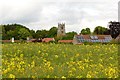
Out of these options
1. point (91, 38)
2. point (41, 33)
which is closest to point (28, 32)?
point (41, 33)

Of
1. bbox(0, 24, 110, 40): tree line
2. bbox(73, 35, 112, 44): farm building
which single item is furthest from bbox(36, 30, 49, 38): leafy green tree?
bbox(73, 35, 112, 44): farm building

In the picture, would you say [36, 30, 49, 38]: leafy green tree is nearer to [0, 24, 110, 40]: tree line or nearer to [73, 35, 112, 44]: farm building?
[0, 24, 110, 40]: tree line

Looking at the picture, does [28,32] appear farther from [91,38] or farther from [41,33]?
[91,38]

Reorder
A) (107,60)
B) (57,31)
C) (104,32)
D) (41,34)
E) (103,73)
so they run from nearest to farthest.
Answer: (103,73) < (107,60) < (104,32) < (41,34) < (57,31)

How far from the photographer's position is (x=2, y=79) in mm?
10398

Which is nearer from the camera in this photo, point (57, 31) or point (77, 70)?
point (77, 70)

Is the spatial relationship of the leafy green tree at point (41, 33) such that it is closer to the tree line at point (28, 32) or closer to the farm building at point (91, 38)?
the tree line at point (28, 32)

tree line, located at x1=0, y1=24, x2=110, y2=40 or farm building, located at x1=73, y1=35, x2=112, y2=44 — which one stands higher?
tree line, located at x1=0, y1=24, x2=110, y2=40

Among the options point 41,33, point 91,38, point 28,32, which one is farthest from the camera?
point 41,33

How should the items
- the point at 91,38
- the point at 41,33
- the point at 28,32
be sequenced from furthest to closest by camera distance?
the point at 41,33 < the point at 28,32 < the point at 91,38

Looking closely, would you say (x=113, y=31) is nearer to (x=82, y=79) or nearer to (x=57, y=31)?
(x=57, y=31)

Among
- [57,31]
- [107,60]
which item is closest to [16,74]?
[107,60]

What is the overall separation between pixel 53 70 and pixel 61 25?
15176cm

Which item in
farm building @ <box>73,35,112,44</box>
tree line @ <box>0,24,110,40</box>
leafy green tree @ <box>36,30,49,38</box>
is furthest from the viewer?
leafy green tree @ <box>36,30,49,38</box>
